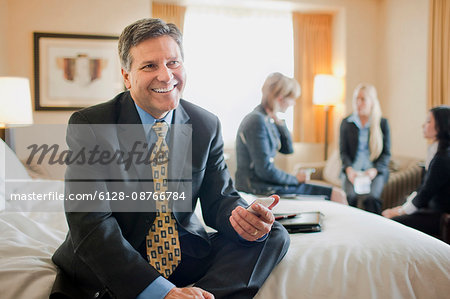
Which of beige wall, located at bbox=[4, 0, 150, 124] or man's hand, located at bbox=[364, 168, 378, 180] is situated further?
beige wall, located at bbox=[4, 0, 150, 124]

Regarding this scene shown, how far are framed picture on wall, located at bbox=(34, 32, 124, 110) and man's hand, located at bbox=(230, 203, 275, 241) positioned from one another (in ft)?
13.0

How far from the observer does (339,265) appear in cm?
131

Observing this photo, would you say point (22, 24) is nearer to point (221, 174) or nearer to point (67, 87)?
point (67, 87)

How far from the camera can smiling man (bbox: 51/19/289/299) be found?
3.77 feet

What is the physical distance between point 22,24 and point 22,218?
368 centimetres

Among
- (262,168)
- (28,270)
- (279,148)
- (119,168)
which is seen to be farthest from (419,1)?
(28,270)

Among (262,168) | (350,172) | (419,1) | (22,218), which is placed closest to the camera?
(22,218)

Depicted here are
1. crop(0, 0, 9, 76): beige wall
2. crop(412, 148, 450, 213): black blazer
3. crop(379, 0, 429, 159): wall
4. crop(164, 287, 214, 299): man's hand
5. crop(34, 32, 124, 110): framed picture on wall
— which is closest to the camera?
crop(164, 287, 214, 299): man's hand

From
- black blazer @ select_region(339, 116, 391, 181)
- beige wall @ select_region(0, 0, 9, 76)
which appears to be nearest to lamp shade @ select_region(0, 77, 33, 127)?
beige wall @ select_region(0, 0, 9, 76)

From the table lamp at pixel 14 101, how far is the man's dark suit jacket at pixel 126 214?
221 centimetres

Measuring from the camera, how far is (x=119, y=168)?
126 centimetres

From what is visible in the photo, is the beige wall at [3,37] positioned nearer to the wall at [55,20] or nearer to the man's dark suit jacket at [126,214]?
the wall at [55,20]

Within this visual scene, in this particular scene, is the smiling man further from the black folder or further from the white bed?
the black folder

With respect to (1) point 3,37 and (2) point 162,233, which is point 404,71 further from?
(1) point 3,37
